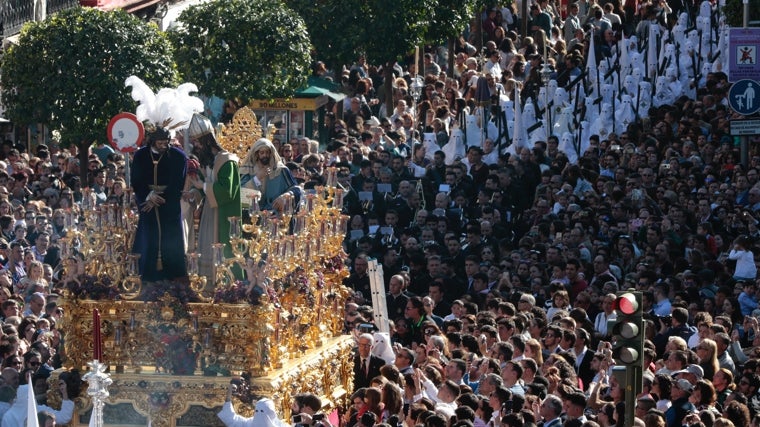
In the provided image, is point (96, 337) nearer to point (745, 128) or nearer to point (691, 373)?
point (691, 373)

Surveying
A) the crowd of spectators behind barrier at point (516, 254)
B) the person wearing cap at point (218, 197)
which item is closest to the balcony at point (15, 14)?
the crowd of spectators behind barrier at point (516, 254)

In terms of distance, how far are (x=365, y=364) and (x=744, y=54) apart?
11.2 m

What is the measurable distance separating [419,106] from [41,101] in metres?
7.91

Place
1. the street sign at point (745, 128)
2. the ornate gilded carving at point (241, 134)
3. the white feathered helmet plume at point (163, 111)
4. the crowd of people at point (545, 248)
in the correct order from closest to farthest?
the crowd of people at point (545, 248), the white feathered helmet plume at point (163, 111), the ornate gilded carving at point (241, 134), the street sign at point (745, 128)

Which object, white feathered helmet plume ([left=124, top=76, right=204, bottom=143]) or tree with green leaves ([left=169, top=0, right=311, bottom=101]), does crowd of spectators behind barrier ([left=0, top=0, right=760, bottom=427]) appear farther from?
tree with green leaves ([left=169, top=0, right=311, bottom=101])

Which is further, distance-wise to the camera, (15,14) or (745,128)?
(15,14)

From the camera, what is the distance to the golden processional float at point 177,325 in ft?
57.7

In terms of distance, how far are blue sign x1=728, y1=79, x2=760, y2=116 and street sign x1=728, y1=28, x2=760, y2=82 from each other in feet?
4.96

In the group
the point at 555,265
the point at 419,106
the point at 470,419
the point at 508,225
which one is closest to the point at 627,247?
the point at 555,265

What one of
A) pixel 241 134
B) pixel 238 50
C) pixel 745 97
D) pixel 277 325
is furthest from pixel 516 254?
pixel 238 50

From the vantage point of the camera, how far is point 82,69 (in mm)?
29703

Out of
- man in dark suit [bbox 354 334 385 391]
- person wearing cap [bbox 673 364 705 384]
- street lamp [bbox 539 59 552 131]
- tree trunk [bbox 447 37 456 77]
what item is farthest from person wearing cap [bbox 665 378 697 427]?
tree trunk [bbox 447 37 456 77]

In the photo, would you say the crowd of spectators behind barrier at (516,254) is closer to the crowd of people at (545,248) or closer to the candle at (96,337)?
the crowd of people at (545,248)

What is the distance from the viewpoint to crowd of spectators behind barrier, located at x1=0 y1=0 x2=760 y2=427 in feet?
59.8
